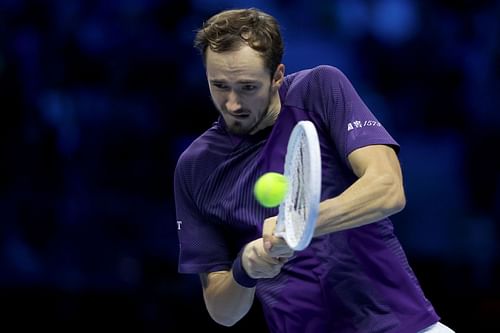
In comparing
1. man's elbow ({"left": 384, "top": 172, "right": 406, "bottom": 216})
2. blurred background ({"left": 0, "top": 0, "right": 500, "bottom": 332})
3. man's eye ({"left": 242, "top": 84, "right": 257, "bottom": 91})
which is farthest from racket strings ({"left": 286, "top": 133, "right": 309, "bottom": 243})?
blurred background ({"left": 0, "top": 0, "right": 500, "bottom": 332})

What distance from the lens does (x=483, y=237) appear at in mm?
5852

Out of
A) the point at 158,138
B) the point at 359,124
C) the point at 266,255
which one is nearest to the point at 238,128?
the point at 359,124

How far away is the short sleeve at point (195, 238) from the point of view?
3.17 meters

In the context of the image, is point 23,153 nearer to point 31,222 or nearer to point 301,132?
point 31,222

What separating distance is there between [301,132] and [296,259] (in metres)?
0.61

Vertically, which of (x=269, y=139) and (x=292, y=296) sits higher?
(x=269, y=139)

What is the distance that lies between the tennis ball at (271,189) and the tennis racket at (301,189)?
3cm

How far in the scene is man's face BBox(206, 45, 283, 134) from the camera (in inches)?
114

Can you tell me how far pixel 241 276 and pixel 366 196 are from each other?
55 centimetres

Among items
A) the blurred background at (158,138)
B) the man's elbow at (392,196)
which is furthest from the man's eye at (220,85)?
the blurred background at (158,138)

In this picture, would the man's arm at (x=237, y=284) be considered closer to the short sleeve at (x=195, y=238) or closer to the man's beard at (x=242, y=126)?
the short sleeve at (x=195, y=238)

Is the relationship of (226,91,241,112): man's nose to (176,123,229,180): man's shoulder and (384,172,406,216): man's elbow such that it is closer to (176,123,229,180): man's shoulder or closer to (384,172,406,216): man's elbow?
(176,123,229,180): man's shoulder

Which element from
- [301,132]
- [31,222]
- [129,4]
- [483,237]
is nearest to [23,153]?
[31,222]

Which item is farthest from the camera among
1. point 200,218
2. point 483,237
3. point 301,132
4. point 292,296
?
point 483,237
